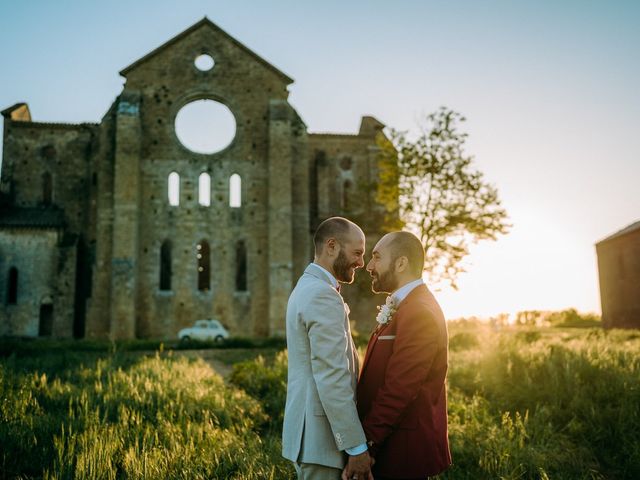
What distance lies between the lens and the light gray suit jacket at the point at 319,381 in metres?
3.44

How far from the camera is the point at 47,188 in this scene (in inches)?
1250

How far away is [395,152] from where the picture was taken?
25953mm

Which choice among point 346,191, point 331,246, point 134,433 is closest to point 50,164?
point 346,191

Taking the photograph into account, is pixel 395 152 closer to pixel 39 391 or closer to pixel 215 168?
pixel 215 168

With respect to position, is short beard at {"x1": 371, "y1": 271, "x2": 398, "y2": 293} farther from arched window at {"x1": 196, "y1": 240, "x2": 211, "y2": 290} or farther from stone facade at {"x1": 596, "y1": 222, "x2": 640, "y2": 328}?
stone facade at {"x1": 596, "y1": 222, "x2": 640, "y2": 328}

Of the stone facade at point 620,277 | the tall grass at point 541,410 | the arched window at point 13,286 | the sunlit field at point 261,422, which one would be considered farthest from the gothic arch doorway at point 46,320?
the stone facade at point 620,277

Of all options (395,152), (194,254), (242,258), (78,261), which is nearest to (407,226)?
(395,152)

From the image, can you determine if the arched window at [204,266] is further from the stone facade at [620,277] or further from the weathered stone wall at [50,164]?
the stone facade at [620,277]

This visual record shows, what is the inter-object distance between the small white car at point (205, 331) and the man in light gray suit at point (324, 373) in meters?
23.1

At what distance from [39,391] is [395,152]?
19831mm

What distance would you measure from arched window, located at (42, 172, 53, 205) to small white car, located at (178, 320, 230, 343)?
11.4 m

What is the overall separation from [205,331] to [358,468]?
23.8 metres

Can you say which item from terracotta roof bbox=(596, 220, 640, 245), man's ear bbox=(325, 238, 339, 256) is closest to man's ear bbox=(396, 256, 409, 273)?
man's ear bbox=(325, 238, 339, 256)

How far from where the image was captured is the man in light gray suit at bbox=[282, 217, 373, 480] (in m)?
3.42
